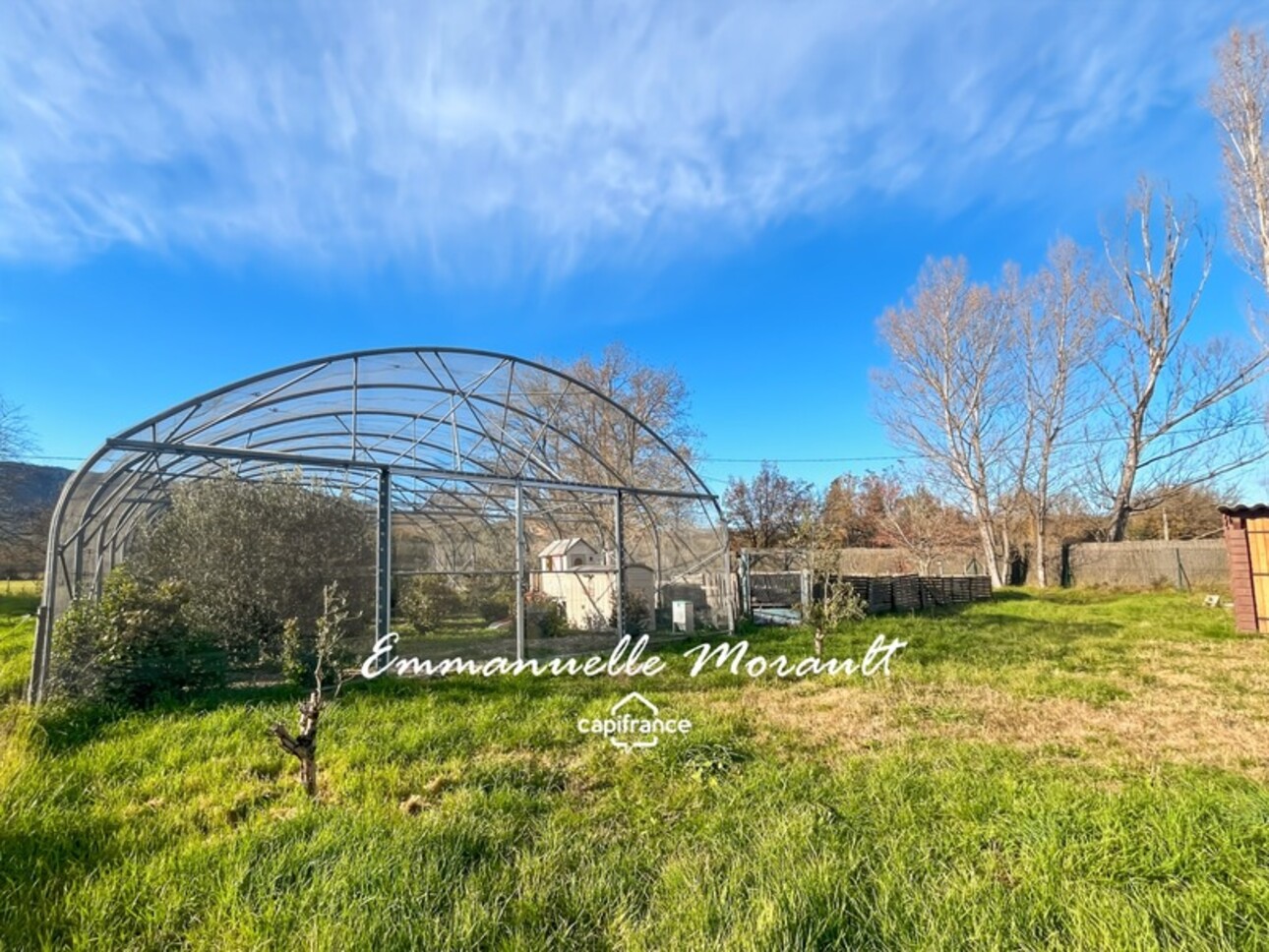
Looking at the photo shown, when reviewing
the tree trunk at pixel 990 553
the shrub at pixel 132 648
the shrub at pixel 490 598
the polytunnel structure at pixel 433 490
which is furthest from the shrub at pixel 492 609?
the tree trunk at pixel 990 553

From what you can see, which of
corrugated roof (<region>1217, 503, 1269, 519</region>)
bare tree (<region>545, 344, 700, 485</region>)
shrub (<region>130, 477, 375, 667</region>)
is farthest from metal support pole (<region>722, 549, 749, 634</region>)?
bare tree (<region>545, 344, 700, 485</region>)

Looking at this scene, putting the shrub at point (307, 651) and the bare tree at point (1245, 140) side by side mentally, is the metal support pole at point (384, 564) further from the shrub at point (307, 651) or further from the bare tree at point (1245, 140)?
the bare tree at point (1245, 140)

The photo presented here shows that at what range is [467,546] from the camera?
43.9ft

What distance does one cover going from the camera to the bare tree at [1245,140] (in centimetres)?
1322

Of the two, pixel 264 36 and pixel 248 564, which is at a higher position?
pixel 264 36

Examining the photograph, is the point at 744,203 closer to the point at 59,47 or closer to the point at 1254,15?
the point at 59,47

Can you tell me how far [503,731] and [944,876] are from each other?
321cm

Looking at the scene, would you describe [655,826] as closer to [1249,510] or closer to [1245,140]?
[1249,510]

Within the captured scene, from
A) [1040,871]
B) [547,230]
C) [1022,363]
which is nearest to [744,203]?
[547,230]

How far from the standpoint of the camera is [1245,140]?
1368cm

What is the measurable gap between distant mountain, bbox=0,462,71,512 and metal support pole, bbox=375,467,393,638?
61.7ft

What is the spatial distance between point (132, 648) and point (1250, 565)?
15.3 metres

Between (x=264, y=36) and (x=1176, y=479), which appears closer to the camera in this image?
(x=264, y=36)

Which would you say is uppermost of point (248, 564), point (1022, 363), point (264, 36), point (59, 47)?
point (1022, 363)
